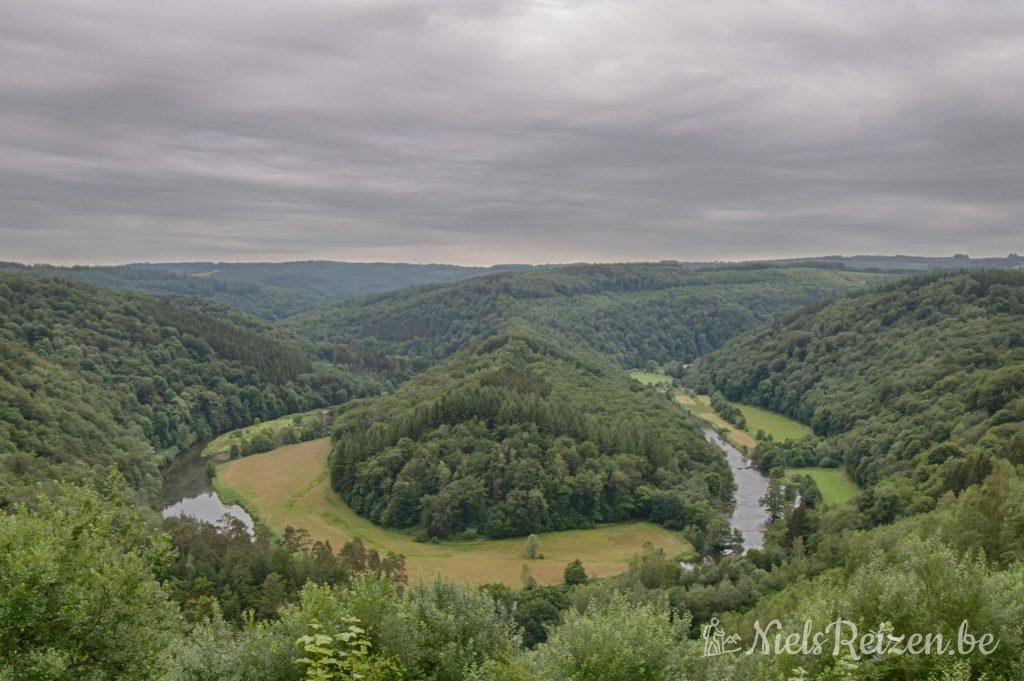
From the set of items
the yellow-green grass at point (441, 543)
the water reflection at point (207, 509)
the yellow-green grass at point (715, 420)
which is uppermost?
the yellow-green grass at point (715, 420)

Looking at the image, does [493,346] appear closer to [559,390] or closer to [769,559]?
[559,390]

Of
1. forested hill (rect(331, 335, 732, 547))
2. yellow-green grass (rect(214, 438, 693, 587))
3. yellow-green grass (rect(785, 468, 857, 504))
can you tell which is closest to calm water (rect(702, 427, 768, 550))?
forested hill (rect(331, 335, 732, 547))

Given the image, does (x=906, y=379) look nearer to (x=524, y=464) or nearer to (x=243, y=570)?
(x=524, y=464)

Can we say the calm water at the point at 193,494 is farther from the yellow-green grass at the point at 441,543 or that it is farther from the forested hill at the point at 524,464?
the forested hill at the point at 524,464

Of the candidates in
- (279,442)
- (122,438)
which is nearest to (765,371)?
(279,442)

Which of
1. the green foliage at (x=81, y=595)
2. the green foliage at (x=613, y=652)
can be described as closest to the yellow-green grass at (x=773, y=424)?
the green foliage at (x=613, y=652)

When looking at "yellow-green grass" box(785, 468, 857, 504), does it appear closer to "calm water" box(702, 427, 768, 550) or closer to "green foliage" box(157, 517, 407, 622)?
"calm water" box(702, 427, 768, 550)

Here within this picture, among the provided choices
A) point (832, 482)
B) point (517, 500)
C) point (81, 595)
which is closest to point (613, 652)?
point (81, 595)
